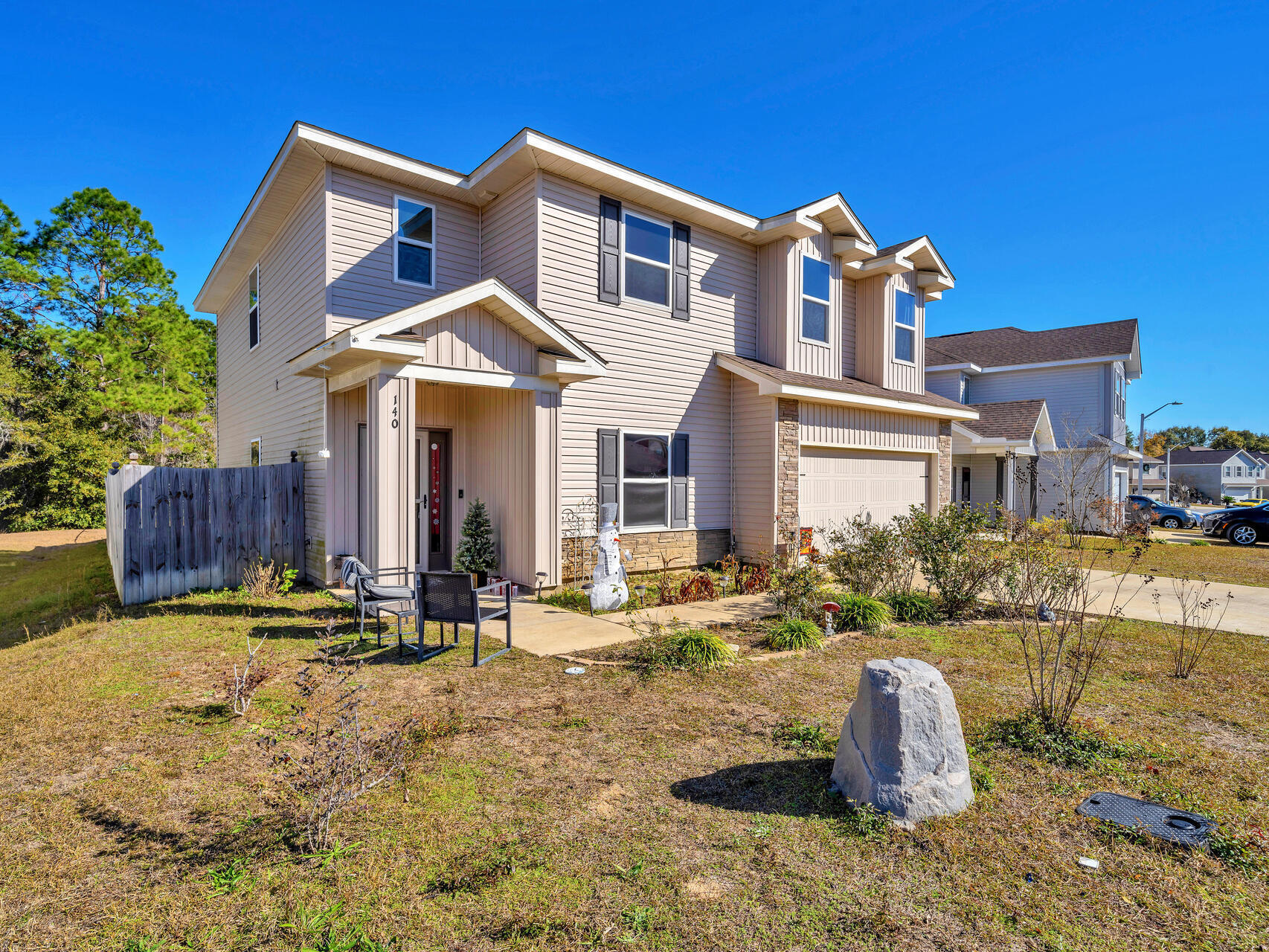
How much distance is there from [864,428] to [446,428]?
8584 millimetres

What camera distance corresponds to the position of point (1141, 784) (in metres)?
3.83

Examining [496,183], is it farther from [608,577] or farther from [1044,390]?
[1044,390]

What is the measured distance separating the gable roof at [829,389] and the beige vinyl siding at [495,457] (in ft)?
14.6

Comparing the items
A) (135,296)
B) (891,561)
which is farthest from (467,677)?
(135,296)

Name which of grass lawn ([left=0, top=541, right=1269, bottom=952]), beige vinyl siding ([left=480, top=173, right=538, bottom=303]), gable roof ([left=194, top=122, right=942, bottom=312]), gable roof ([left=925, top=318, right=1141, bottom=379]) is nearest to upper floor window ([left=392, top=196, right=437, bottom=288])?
gable roof ([left=194, top=122, right=942, bottom=312])

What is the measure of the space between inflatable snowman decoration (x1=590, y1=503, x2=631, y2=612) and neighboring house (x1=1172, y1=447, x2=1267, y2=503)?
75058 mm

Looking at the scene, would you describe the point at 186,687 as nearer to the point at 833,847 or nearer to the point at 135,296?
the point at 833,847

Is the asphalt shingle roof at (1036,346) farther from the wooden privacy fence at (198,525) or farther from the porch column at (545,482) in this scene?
the wooden privacy fence at (198,525)

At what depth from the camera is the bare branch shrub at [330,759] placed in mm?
3168

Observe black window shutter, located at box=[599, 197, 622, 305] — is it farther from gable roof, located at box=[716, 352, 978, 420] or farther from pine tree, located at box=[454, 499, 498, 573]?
pine tree, located at box=[454, 499, 498, 573]

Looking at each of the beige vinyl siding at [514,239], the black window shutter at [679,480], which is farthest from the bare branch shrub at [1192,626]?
the beige vinyl siding at [514,239]

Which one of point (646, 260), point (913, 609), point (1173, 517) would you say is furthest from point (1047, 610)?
point (1173, 517)

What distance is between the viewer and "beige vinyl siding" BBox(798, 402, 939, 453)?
40.2 feet

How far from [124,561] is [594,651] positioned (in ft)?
23.2
